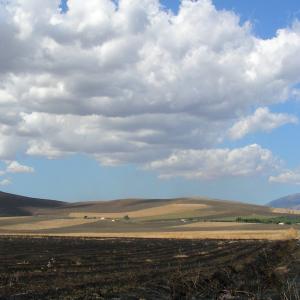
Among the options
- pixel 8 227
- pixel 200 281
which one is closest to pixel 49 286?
pixel 200 281

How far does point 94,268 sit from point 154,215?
162865mm

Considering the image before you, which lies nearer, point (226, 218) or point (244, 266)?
point (244, 266)

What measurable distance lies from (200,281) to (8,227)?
131016mm

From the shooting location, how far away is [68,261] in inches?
1606

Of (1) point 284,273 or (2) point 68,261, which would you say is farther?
(2) point 68,261

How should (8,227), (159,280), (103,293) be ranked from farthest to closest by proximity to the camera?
(8,227)
(159,280)
(103,293)

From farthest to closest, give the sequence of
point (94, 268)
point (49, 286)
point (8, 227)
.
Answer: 1. point (8, 227)
2. point (94, 268)
3. point (49, 286)

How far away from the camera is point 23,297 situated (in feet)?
67.6

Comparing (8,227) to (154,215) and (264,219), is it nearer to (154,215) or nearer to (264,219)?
(154,215)

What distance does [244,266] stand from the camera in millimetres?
35344

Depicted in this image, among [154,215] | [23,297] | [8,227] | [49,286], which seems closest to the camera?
[23,297]

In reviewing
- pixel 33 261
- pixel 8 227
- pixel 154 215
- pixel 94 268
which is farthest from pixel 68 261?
pixel 154 215

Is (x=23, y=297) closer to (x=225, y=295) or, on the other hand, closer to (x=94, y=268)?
(x=225, y=295)

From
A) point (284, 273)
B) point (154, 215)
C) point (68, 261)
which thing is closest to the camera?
point (284, 273)
